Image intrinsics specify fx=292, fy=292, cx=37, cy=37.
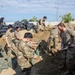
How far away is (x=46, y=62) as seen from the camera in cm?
1313

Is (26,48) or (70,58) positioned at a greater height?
(26,48)

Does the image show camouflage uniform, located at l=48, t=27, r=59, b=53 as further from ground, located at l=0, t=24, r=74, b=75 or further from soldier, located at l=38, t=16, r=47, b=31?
soldier, located at l=38, t=16, r=47, b=31

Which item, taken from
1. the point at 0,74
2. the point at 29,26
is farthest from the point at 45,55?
the point at 29,26

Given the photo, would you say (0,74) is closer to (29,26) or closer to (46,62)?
(46,62)

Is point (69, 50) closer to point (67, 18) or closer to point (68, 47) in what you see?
point (68, 47)

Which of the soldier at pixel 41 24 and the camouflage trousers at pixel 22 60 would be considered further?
the soldier at pixel 41 24

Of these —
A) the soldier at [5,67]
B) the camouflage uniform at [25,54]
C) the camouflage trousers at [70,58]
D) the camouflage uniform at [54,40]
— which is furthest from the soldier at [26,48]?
the camouflage uniform at [54,40]

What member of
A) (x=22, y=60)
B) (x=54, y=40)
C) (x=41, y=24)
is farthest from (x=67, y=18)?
(x=22, y=60)

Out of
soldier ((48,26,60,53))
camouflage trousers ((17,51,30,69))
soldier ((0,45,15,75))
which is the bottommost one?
soldier ((0,45,15,75))

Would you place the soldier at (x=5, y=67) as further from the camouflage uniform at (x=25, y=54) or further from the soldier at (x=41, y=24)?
the soldier at (x=41, y=24)

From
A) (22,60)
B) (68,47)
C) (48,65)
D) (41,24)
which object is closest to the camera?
(68,47)

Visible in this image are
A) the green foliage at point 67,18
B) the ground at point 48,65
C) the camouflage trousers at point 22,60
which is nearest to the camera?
the camouflage trousers at point 22,60

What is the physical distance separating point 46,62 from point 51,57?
58 cm

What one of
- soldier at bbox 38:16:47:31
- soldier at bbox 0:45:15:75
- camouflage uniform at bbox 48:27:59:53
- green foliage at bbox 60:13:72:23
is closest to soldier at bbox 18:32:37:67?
soldier at bbox 0:45:15:75
